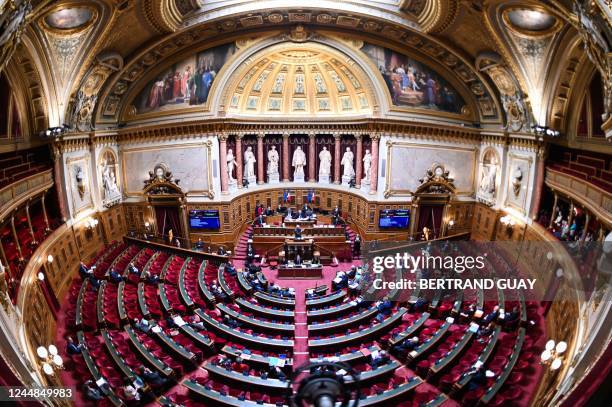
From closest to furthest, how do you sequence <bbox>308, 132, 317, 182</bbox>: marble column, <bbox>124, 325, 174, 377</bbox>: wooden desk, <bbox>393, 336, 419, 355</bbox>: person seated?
<bbox>124, 325, 174, 377</bbox>: wooden desk → <bbox>393, 336, 419, 355</bbox>: person seated → <bbox>308, 132, 317, 182</bbox>: marble column

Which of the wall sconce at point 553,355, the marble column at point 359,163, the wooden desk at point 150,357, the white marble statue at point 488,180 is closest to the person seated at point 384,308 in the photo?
the wall sconce at point 553,355

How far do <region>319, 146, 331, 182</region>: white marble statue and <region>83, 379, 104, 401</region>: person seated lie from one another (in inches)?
832

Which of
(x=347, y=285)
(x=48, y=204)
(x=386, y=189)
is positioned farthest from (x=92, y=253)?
(x=386, y=189)

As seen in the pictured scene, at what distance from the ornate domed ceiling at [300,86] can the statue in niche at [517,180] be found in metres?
9.28

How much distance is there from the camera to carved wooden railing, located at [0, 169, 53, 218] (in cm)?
1455

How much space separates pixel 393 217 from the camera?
84.6 ft

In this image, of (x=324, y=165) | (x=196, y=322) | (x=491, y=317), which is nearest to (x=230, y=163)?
(x=324, y=165)

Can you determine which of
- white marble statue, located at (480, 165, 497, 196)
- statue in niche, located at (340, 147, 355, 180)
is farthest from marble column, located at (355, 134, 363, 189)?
white marble statue, located at (480, 165, 497, 196)

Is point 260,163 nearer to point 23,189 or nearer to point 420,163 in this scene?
point 420,163

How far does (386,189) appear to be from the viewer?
25.8m

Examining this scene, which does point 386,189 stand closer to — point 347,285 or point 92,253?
point 347,285

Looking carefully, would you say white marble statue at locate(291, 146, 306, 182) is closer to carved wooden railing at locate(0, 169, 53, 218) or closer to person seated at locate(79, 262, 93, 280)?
person seated at locate(79, 262, 93, 280)

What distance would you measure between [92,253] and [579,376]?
883 inches

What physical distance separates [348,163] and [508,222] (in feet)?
37.7
